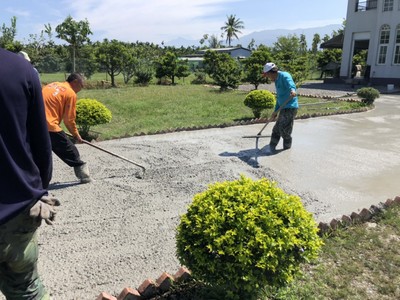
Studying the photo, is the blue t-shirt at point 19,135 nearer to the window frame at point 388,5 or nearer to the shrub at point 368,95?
the shrub at point 368,95

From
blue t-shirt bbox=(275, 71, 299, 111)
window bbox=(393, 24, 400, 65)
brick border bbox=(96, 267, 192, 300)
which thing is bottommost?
brick border bbox=(96, 267, 192, 300)

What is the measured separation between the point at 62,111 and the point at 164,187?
172cm

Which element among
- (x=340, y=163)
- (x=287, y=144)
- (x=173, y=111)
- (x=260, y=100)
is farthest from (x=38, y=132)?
(x=173, y=111)

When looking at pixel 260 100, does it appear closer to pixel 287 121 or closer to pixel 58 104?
pixel 287 121

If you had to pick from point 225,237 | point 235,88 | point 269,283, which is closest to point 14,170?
point 225,237

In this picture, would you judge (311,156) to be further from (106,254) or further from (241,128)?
(106,254)

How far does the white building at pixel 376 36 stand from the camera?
22.2 metres

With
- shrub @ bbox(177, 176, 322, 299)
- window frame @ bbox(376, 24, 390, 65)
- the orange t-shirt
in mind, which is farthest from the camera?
window frame @ bbox(376, 24, 390, 65)

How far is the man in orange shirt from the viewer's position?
16.2 ft

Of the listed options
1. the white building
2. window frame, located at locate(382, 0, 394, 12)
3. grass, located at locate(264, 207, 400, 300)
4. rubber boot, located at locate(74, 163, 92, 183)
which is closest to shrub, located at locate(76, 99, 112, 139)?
rubber boot, located at locate(74, 163, 92, 183)

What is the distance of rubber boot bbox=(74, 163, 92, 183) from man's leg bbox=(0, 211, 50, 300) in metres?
3.31

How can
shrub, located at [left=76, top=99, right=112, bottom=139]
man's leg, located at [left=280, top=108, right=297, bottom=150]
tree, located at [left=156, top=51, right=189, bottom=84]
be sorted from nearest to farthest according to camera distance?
man's leg, located at [left=280, top=108, right=297, bottom=150]
shrub, located at [left=76, top=99, right=112, bottom=139]
tree, located at [left=156, top=51, right=189, bottom=84]

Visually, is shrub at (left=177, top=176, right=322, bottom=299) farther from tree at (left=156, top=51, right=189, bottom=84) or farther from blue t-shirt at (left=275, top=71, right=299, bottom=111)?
tree at (left=156, top=51, right=189, bottom=84)

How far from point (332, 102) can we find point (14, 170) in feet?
47.0
